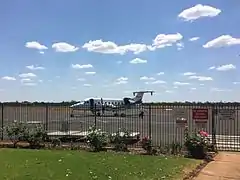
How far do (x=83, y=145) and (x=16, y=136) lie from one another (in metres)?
3.00

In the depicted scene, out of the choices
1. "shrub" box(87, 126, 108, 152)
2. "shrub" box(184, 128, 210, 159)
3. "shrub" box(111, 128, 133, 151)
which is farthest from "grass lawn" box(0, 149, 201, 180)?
"shrub" box(111, 128, 133, 151)

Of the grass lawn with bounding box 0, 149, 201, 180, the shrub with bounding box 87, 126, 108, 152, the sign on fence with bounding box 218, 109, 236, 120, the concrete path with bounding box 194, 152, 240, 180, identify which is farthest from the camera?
the sign on fence with bounding box 218, 109, 236, 120

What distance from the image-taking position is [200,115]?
18.4m

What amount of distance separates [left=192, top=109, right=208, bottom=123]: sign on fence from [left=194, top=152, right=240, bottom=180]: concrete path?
2.12m

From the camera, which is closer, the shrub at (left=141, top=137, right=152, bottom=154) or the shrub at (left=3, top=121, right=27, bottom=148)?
the shrub at (left=141, top=137, right=152, bottom=154)

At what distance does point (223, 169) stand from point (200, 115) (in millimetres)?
5065

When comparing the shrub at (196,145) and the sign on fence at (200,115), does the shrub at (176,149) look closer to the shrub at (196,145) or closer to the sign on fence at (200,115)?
the shrub at (196,145)

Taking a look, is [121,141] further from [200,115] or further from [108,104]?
[108,104]

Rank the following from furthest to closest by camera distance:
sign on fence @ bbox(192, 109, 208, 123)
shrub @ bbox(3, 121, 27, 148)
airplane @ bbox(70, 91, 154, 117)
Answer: airplane @ bbox(70, 91, 154, 117) → shrub @ bbox(3, 121, 27, 148) → sign on fence @ bbox(192, 109, 208, 123)

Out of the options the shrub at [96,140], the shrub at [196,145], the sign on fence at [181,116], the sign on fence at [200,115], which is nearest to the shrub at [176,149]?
the shrub at [196,145]

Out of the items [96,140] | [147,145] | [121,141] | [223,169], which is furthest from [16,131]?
[223,169]

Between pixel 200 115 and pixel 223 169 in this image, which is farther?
pixel 200 115

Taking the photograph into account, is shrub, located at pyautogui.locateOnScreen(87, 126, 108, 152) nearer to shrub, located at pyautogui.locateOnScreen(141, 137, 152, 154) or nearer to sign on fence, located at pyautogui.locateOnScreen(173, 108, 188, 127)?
shrub, located at pyautogui.locateOnScreen(141, 137, 152, 154)

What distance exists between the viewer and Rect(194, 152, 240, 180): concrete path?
40.0 feet
